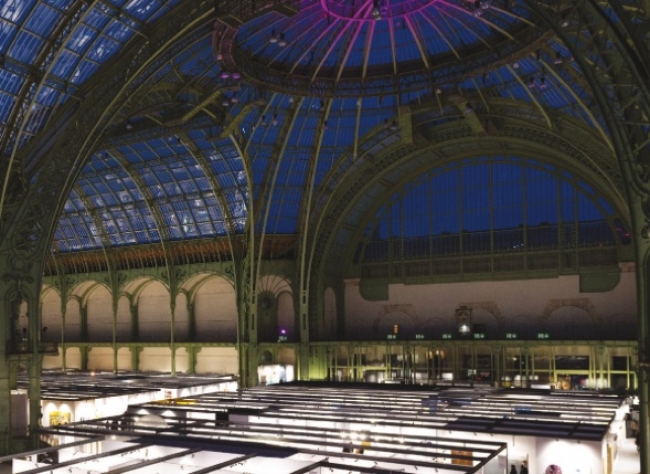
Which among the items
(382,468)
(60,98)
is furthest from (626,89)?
(60,98)

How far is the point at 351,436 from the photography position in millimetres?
26906

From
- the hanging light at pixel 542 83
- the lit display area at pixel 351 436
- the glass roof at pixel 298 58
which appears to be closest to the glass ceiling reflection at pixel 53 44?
the glass roof at pixel 298 58

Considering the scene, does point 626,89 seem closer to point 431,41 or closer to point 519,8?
point 519,8

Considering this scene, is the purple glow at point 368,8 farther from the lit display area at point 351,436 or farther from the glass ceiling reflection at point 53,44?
the lit display area at point 351,436

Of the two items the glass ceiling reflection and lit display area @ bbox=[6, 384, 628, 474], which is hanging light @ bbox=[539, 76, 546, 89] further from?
the glass ceiling reflection

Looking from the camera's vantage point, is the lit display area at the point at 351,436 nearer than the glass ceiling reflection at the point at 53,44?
Yes

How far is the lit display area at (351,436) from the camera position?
73.1 ft

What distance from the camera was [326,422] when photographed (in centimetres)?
3136

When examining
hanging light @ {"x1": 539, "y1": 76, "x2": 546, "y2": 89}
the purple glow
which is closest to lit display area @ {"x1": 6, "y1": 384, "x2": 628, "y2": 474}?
hanging light @ {"x1": 539, "y1": 76, "x2": 546, "y2": 89}

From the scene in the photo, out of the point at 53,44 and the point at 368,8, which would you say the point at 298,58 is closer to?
the point at 368,8

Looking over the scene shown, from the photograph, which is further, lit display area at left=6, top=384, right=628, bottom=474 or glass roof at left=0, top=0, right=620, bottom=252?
glass roof at left=0, top=0, right=620, bottom=252

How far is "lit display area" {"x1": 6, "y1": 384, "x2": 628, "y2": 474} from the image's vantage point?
877 inches

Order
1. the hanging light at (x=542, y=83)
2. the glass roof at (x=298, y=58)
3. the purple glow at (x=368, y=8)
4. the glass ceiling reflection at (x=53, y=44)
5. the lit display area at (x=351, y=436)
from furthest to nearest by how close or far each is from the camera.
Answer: the hanging light at (x=542, y=83) < the purple glow at (x=368, y=8) < the glass roof at (x=298, y=58) < the glass ceiling reflection at (x=53, y=44) < the lit display area at (x=351, y=436)

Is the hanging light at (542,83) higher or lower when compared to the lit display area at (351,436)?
higher
